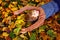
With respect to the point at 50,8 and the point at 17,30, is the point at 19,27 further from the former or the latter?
the point at 50,8

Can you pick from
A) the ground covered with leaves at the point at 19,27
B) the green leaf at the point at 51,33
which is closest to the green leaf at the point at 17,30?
the ground covered with leaves at the point at 19,27

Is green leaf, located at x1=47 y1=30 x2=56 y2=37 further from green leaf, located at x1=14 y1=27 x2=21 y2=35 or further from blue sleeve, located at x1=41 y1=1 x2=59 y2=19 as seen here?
green leaf, located at x1=14 y1=27 x2=21 y2=35

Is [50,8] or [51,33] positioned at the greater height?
[50,8]

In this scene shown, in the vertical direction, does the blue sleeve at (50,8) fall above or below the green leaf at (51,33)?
above

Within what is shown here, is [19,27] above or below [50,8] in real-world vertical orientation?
below

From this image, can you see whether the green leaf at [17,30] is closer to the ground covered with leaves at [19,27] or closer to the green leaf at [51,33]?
the ground covered with leaves at [19,27]

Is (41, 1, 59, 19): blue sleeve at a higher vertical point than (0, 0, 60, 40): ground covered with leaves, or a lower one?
higher

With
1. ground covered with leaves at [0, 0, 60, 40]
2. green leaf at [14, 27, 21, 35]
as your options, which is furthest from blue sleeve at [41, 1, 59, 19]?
green leaf at [14, 27, 21, 35]

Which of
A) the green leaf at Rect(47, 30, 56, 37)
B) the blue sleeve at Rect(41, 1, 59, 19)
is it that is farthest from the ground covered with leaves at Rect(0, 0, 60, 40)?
the blue sleeve at Rect(41, 1, 59, 19)

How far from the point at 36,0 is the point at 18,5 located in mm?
195

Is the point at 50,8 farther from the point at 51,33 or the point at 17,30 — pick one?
the point at 17,30

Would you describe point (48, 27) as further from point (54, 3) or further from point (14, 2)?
point (14, 2)

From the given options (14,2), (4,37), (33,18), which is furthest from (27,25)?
(14,2)

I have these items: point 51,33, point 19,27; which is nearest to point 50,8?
point 51,33
